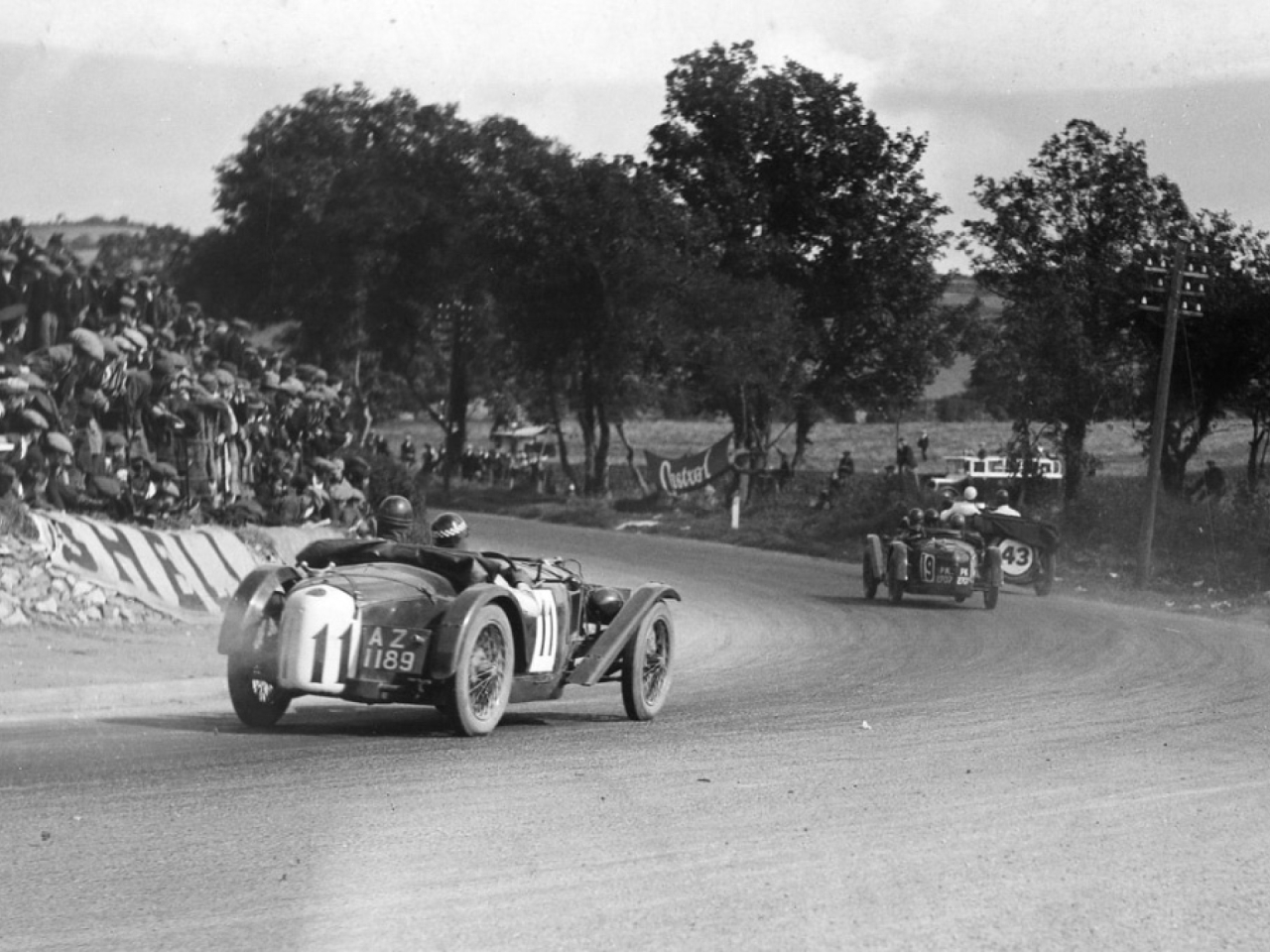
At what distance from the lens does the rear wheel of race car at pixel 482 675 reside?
944 cm

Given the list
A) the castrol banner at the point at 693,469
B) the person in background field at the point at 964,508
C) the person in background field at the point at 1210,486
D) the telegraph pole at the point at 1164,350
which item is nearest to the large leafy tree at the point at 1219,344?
the person in background field at the point at 1210,486

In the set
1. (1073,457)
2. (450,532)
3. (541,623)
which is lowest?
(541,623)

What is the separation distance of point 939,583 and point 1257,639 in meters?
4.38

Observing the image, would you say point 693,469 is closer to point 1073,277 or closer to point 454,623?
point 1073,277

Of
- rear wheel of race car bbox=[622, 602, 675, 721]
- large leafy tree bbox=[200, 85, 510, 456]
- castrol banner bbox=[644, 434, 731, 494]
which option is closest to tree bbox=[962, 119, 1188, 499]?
castrol banner bbox=[644, 434, 731, 494]

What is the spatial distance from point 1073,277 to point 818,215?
1236 centimetres

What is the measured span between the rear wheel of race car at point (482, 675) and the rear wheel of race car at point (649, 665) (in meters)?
1.15

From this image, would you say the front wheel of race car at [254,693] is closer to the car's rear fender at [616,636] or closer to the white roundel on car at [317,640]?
the white roundel on car at [317,640]

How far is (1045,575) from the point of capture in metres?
26.0

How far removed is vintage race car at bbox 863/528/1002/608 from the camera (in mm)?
22562

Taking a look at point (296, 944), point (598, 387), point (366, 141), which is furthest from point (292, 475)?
point (598, 387)

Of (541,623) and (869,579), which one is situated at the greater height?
(541,623)

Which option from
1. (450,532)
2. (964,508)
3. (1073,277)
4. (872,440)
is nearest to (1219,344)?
(1073,277)

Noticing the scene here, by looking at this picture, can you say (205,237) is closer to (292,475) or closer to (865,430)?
(292,475)
